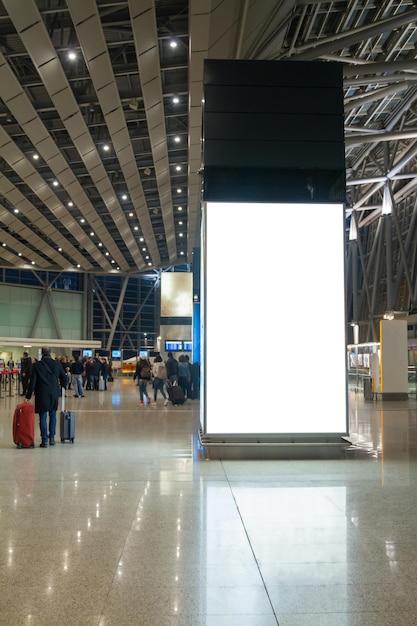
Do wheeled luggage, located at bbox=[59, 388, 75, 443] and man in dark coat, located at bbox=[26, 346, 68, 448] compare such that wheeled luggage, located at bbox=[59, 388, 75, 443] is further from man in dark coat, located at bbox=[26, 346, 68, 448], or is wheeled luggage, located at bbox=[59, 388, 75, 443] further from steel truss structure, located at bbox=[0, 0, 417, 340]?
steel truss structure, located at bbox=[0, 0, 417, 340]

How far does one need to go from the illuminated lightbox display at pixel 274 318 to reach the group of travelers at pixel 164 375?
29.1 ft

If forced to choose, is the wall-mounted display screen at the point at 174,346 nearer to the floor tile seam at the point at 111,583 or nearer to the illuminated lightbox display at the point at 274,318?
the illuminated lightbox display at the point at 274,318

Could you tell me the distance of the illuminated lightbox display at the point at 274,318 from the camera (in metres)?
8.29

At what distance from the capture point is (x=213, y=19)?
40.1 feet

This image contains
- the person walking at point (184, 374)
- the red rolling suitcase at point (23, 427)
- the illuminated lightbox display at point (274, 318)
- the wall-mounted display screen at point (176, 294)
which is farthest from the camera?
the wall-mounted display screen at point (176, 294)

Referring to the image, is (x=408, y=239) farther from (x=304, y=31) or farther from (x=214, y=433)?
(x=214, y=433)

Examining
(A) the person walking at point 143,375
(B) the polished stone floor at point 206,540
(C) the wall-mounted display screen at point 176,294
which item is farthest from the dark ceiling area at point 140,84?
(B) the polished stone floor at point 206,540

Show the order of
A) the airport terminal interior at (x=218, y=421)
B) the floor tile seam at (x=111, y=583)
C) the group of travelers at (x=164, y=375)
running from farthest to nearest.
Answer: the group of travelers at (x=164, y=375) → the airport terminal interior at (x=218, y=421) → the floor tile seam at (x=111, y=583)

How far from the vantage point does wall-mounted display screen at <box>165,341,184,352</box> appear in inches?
1109

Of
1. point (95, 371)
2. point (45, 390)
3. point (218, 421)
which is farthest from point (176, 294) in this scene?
point (218, 421)

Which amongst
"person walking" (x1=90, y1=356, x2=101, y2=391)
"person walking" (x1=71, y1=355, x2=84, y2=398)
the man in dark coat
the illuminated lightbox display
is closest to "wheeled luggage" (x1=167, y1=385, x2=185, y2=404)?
"person walking" (x1=71, y1=355, x2=84, y2=398)

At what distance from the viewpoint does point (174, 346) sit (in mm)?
28391

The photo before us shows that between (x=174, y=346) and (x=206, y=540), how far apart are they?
78.9 ft

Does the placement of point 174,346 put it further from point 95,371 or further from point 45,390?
point 45,390
